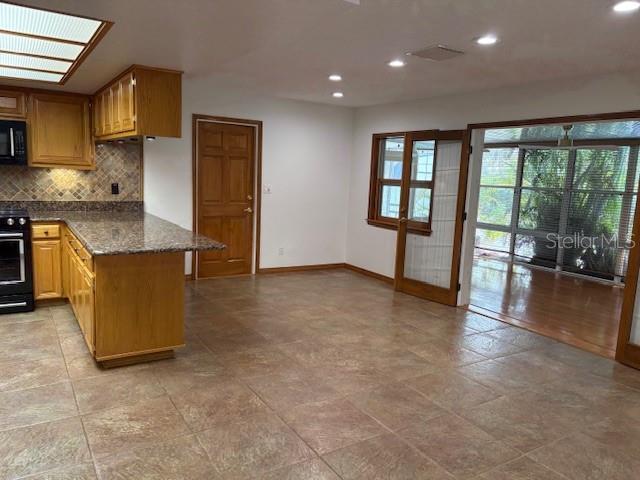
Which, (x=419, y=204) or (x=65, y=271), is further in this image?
(x=419, y=204)

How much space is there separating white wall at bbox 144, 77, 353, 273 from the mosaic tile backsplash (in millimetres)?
174

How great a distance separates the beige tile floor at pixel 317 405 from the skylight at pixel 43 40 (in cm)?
225

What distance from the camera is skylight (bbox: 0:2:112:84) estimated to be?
270cm

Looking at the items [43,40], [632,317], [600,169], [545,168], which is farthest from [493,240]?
[43,40]

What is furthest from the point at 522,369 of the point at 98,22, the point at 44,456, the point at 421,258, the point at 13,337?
the point at 13,337

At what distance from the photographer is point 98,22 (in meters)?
2.86

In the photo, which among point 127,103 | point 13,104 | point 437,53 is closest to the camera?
point 437,53

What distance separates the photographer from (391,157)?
6.63m

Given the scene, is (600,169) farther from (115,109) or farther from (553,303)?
(115,109)

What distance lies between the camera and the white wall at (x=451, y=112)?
4004 mm

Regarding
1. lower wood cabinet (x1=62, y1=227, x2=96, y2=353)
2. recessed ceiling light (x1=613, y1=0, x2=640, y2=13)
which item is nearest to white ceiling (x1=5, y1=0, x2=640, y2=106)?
recessed ceiling light (x1=613, y1=0, x2=640, y2=13)

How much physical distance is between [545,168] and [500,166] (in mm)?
991

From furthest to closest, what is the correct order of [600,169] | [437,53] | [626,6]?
[600,169] < [437,53] < [626,6]

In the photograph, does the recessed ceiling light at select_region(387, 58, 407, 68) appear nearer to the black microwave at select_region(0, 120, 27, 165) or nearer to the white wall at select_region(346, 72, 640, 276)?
the white wall at select_region(346, 72, 640, 276)
